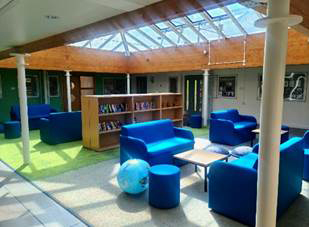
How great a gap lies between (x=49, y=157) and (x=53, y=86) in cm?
720

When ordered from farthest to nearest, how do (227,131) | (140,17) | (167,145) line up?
(227,131) < (167,145) < (140,17)

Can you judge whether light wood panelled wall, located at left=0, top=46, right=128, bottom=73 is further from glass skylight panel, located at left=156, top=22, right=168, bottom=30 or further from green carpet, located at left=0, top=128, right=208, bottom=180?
green carpet, located at left=0, top=128, right=208, bottom=180

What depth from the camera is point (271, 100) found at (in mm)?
1783

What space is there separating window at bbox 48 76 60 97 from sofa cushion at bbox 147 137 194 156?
8634mm

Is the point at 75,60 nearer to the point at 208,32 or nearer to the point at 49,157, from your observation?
the point at 208,32

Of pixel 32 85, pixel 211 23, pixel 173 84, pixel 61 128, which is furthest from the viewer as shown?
pixel 173 84

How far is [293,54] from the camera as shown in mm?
7371

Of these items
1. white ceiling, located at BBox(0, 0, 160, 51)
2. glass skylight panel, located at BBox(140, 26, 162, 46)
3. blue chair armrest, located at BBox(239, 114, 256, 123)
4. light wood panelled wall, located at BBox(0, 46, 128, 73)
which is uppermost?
glass skylight panel, located at BBox(140, 26, 162, 46)

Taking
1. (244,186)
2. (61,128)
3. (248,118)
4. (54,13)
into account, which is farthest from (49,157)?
(248,118)

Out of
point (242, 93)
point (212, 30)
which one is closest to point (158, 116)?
point (212, 30)

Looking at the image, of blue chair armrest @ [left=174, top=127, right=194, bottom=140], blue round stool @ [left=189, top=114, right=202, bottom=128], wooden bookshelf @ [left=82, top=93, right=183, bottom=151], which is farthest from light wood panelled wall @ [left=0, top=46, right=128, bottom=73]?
blue chair armrest @ [left=174, top=127, right=194, bottom=140]

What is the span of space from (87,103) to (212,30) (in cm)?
547

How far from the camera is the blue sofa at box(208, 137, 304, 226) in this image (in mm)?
2855

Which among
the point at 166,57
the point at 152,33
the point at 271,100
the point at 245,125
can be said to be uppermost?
the point at 152,33
